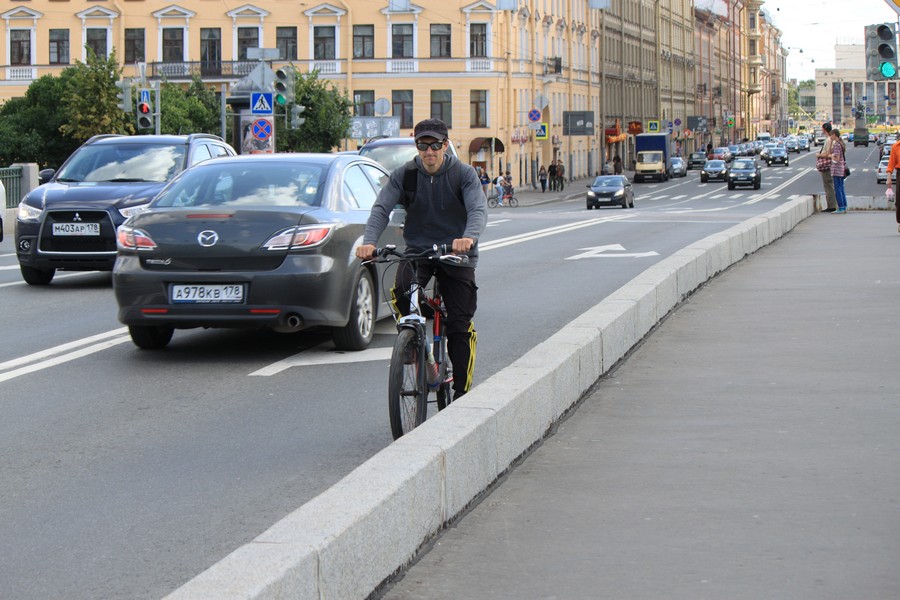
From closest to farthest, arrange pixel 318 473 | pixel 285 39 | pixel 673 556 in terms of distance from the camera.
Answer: pixel 673 556, pixel 318 473, pixel 285 39

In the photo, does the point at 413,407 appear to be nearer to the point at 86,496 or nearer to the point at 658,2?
the point at 86,496

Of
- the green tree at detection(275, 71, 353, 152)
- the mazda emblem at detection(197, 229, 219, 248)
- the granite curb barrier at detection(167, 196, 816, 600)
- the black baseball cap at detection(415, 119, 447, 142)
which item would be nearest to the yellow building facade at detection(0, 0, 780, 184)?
the green tree at detection(275, 71, 353, 152)

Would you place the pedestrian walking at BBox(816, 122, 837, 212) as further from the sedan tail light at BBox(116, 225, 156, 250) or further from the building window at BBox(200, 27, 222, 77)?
the building window at BBox(200, 27, 222, 77)

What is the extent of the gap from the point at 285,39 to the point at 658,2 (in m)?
49.2

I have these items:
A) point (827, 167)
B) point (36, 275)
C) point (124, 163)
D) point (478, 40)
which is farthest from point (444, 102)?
point (36, 275)

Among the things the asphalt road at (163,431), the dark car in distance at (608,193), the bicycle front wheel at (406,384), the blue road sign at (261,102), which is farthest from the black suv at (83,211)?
the dark car in distance at (608,193)

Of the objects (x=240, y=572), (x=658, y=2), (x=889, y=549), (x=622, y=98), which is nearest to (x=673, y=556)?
(x=889, y=549)

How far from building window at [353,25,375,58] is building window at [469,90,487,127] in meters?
5.67

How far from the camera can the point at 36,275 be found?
17094 millimetres

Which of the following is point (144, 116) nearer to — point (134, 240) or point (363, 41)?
point (134, 240)

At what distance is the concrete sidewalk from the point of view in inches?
204

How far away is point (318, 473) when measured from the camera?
7.08 metres

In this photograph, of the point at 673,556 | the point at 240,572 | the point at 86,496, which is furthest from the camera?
the point at 86,496

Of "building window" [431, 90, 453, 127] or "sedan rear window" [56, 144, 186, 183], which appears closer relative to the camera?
"sedan rear window" [56, 144, 186, 183]
